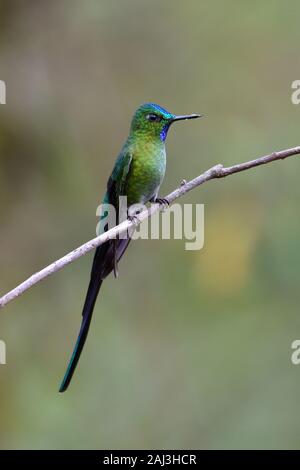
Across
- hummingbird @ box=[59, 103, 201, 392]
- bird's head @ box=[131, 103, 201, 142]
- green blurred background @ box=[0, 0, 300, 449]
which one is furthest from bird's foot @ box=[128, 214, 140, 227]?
green blurred background @ box=[0, 0, 300, 449]

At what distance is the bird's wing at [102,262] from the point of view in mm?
4094

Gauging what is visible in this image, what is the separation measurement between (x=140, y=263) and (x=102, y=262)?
10.8 feet

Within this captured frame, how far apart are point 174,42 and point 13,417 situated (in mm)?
4065

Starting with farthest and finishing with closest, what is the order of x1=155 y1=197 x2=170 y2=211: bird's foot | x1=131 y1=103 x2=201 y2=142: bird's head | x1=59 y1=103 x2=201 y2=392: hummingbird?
x1=131 y1=103 x2=201 y2=142: bird's head → x1=59 y1=103 x2=201 y2=392: hummingbird → x1=155 y1=197 x2=170 y2=211: bird's foot

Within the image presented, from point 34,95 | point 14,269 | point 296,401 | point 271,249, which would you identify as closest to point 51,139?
point 34,95

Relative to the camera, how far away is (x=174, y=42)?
27.4ft

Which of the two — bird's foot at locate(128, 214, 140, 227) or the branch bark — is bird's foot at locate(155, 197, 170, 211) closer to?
bird's foot at locate(128, 214, 140, 227)

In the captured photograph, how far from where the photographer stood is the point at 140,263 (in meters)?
7.59

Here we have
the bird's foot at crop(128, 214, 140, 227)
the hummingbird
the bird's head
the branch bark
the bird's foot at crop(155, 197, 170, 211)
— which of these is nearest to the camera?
the branch bark

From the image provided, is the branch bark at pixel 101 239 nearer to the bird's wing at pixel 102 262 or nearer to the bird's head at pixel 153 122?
the bird's wing at pixel 102 262

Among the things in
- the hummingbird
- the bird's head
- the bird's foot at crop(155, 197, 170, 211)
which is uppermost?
the bird's head

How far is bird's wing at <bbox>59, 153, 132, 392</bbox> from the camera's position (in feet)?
13.4

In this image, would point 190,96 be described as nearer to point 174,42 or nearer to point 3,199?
Answer: point 174,42

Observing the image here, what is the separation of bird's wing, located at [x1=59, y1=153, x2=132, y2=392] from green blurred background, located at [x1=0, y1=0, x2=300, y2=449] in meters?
2.42
